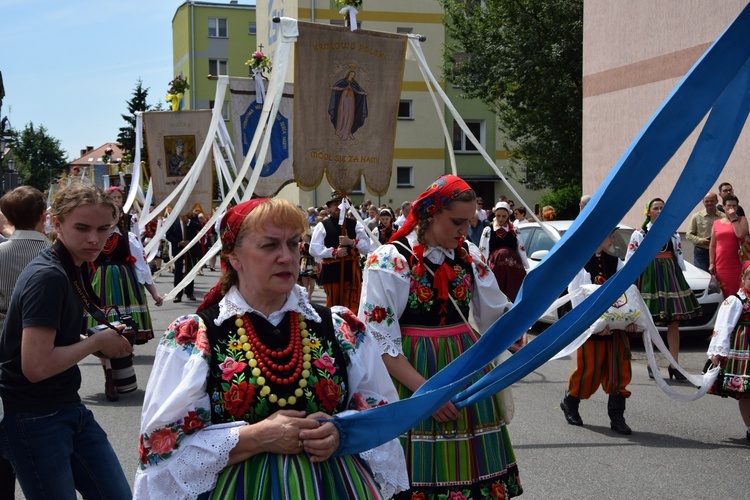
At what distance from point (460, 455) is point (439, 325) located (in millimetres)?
636

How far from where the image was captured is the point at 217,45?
54531mm

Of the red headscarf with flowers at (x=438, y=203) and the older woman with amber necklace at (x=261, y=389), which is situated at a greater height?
the red headscarf with flowers at (x=438, y=203)

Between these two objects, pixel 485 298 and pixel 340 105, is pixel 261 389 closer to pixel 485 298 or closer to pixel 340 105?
pixel 485 298

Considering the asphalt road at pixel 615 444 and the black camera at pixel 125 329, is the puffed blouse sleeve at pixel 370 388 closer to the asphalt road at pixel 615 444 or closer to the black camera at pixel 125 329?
the black camera at pixel 125 329

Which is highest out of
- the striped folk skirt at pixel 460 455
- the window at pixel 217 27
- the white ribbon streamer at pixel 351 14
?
the window at pixel 217 27

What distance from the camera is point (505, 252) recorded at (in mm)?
11398

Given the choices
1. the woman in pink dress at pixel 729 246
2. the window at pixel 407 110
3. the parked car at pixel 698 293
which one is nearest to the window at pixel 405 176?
the window at pixel 407 110

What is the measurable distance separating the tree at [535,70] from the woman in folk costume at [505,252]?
15784 mm

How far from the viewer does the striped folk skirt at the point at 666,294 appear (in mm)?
9961

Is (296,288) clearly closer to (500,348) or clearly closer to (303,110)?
(500,348)

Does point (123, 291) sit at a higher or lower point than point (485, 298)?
lower

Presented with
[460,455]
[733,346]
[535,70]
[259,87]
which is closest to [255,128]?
[259,87]

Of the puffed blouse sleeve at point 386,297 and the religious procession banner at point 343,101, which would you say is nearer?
the puffed blouse sleeve at point 386,297

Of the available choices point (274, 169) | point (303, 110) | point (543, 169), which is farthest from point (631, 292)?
point (543, 169)
